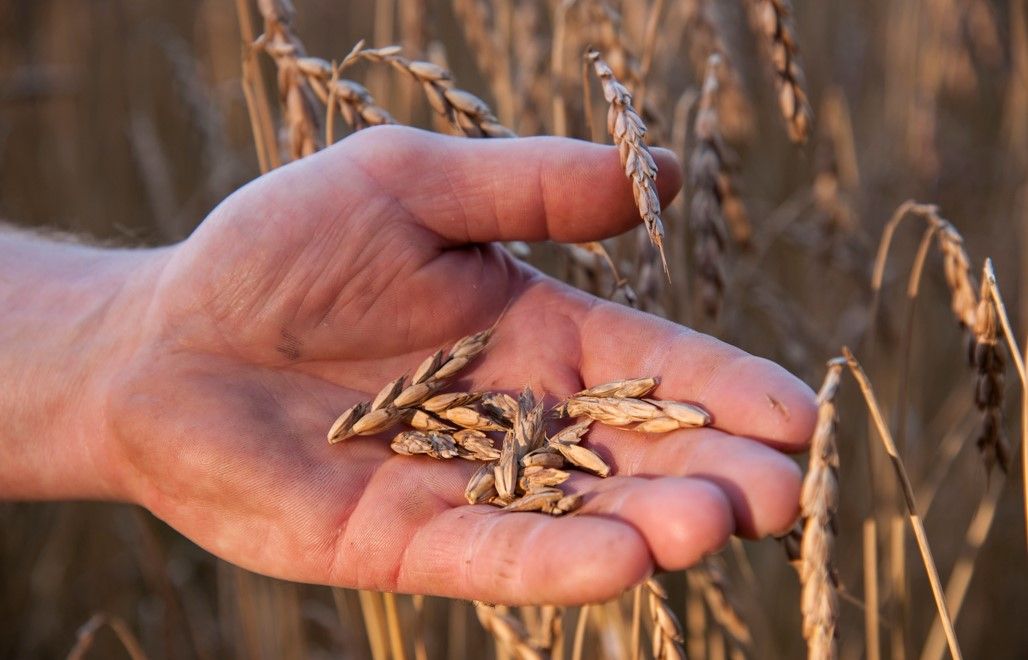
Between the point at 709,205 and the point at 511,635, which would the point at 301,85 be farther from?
the point at 511,635

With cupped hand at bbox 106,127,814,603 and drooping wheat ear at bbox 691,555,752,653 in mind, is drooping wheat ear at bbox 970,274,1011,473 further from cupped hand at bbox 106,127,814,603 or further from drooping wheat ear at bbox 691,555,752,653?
drooping wheat ear at bbox 691,555,752,653

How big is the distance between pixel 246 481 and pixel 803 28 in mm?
2590

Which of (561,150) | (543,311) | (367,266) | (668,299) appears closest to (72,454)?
(367,266)

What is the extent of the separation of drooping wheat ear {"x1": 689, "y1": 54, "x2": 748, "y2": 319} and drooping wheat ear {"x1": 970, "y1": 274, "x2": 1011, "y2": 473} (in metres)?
0.37

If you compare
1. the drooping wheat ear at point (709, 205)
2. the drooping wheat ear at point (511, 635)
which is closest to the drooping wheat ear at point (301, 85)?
the drooping wheat ear at point (709, 205)

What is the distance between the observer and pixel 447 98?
4.58 feet

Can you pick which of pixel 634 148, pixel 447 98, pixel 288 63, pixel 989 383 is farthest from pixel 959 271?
pixel 288 63

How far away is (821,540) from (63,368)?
1232mm

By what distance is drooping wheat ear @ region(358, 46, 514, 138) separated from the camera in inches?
52.8

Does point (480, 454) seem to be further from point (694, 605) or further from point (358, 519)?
point (694, 605)

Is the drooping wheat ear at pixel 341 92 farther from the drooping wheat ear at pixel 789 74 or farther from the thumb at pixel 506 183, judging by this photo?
the drooping wheat ear at pixel 789 74

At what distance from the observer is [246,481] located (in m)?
1.26

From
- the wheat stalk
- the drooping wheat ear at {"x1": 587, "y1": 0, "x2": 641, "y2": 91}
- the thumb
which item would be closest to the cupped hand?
the thumb

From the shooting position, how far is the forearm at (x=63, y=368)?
1.47 metres
